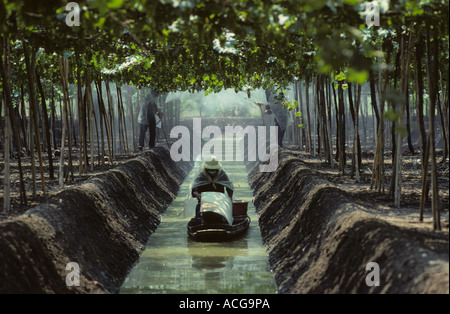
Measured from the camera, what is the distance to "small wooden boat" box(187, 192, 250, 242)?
13711 millimetres

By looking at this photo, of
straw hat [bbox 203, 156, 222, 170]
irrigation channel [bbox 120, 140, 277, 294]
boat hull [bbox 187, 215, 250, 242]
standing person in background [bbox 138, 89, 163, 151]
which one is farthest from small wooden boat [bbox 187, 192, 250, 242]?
standing person in background [bbox 138, 89, 163, 151]

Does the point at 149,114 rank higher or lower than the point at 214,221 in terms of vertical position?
higher

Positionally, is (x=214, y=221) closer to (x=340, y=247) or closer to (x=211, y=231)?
(x=211, y=231)

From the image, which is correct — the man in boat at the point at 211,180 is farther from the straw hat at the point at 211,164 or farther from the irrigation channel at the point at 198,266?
the irrigation channel at the point at 198,266

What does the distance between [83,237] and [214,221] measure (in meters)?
3.81

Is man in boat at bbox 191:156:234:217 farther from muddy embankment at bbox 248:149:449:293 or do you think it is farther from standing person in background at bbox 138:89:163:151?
standing person in background at bbox 138:89:163:151

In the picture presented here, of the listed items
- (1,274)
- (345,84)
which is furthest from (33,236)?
(345,84)

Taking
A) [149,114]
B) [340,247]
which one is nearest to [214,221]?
[340,247]

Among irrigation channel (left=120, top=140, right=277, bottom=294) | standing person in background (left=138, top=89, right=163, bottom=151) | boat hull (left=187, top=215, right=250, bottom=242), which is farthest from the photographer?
standing person in background (left=138, top=89, right=163, bottom=151)

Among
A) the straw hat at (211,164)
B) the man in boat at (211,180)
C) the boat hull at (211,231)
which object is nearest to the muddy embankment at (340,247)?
the boat hull at (211,231)

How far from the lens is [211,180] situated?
15031 millimetres

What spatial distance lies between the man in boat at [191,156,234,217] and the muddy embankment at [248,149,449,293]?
4.07ft
